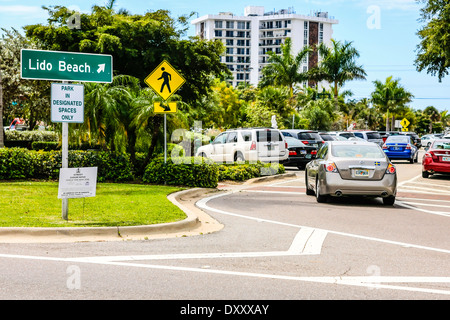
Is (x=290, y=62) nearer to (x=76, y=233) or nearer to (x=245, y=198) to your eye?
(x=245, y=198)

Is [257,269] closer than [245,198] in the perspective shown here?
Yes

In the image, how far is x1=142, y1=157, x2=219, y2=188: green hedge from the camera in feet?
56.3

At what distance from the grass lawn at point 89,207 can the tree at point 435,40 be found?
581 inches

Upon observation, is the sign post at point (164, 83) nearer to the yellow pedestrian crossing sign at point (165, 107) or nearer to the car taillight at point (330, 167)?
the yellow pedestrian crossing sign at point (165, 107)

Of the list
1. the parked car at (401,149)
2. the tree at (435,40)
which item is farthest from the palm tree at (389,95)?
the tree at (435,40)

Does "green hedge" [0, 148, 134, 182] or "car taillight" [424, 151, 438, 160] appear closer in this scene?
"green hedge" [0, 148, 134, 182]

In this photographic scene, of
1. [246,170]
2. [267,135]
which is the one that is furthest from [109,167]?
[267,135]

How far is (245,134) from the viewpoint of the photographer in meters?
24.1

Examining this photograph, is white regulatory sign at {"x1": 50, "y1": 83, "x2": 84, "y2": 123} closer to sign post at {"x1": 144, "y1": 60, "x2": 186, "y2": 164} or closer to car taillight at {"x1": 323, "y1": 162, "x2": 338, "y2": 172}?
sign post at {"x1": 144, "y1": 60, "x2": 186, "y2": 164}

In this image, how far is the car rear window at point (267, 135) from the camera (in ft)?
78.7

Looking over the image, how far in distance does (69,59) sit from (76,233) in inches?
120

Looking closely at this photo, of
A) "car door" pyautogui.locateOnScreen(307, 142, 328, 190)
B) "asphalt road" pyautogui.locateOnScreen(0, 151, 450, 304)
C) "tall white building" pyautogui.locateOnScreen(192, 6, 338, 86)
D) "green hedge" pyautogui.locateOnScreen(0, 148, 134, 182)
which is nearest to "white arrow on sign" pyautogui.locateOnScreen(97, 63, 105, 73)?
"asphalt road" pyautogui.locateOnScreen(0, 151, 450, 304)

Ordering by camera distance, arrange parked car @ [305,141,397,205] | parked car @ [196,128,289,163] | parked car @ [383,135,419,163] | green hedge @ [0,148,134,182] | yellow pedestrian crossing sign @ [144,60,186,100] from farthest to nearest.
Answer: parked car @ [383,135,419,163]
parked car @ [196,128,289,163]
green hedge @ [0,148,134,182]
yellow pedestrian crossing sign @ [144,60,186,100]
parked car @ [305,141,397,205]
